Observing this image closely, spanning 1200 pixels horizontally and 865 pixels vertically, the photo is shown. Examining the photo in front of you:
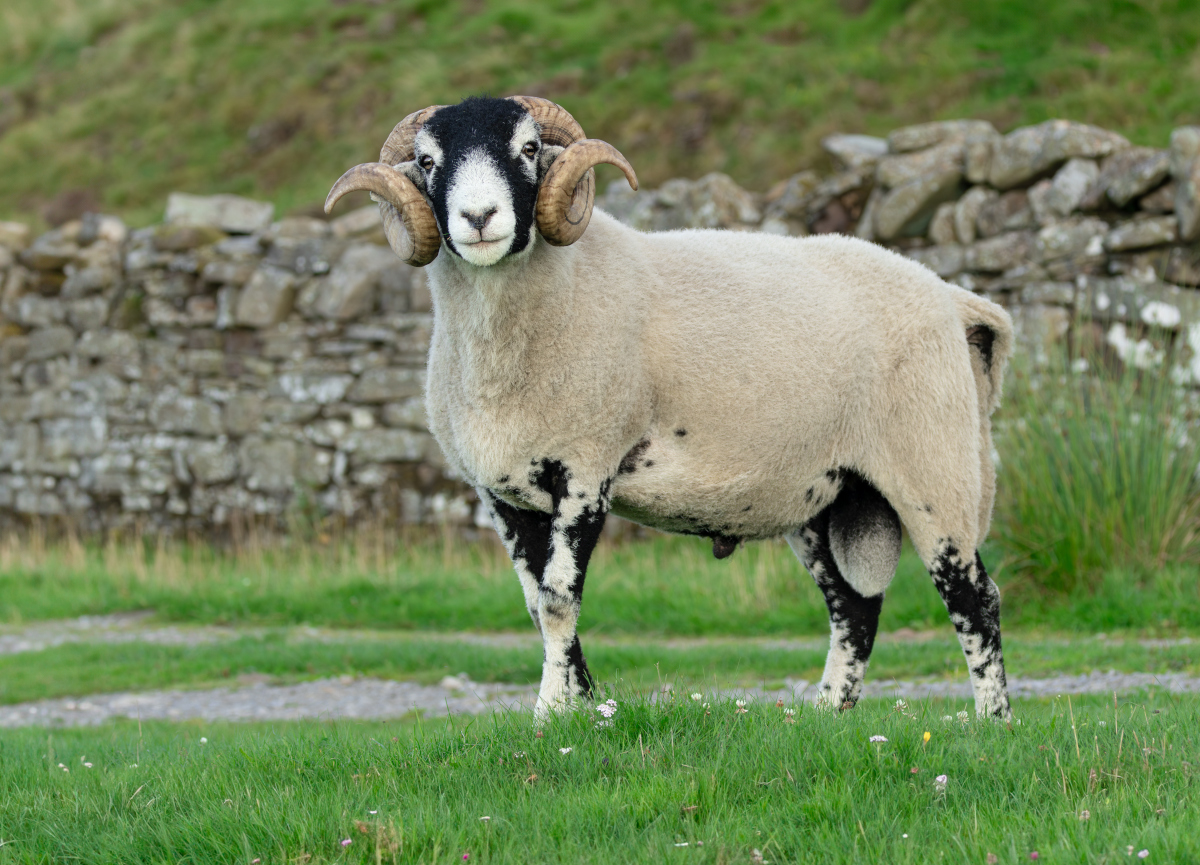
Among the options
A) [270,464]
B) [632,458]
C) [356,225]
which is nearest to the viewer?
[632,458]

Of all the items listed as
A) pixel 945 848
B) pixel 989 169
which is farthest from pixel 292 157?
pixel 945 848

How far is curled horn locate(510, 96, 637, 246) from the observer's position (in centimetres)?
405

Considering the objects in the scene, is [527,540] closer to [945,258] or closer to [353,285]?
[945,258]

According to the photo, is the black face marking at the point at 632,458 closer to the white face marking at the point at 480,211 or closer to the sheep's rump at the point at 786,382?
the sheep's rump at the point at 786,382

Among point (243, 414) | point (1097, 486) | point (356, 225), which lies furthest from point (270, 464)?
point (1097, 486)

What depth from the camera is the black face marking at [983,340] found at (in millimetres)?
5309

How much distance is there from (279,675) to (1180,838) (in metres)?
6.02

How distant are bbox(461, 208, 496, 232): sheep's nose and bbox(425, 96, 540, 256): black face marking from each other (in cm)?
11

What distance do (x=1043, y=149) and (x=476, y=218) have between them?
317 inches

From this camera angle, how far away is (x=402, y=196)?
4.06 meters

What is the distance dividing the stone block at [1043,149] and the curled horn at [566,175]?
7326mm

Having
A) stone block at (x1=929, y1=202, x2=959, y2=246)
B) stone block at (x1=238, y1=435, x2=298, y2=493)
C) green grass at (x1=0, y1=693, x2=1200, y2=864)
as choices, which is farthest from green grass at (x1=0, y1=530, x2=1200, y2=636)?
green grass at (x1=0, y1=693, x2=1200, y2=864)

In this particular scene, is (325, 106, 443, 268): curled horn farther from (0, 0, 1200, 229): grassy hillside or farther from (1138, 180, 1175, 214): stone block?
(0, 0, 1200, 229): grassy hillside

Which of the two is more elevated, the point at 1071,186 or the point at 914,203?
the point at 1071,186
